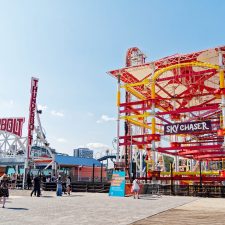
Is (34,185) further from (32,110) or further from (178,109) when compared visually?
(178,109)

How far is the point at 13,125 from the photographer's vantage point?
4406 cm

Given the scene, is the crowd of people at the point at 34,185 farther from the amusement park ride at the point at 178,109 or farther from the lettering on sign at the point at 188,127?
the lettering on sign at the point at 188,127

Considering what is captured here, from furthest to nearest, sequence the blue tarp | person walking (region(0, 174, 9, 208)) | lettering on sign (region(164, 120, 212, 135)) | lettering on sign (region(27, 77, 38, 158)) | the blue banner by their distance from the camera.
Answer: the blue tarp → lettering on sign (region(27, 77, 38, 158)) → lettering on sign (region(164, 120, 212, 135)) → the blue banner → person walking (region(0, 174, 9, 208))

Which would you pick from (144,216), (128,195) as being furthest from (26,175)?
(144,216)

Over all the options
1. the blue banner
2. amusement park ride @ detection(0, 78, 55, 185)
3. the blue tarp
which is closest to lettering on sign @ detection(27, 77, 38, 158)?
amusement park ride @ detection(0, 78, 55, 185)

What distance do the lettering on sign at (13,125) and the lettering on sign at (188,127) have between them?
68.2ft

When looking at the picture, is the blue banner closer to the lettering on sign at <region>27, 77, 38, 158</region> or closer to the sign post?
the sign post

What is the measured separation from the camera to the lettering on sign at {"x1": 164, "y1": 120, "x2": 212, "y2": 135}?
3238cm

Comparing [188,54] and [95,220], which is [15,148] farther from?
[95,220]

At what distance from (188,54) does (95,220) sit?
2874 centimetres

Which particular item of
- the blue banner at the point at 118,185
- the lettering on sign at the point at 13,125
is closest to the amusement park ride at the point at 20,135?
the lettering on sign at the point at 13,125

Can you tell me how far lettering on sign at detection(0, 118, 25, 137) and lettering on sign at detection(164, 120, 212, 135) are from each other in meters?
20.8

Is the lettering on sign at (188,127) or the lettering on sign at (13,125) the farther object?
A: the lettering on sign at (13,125)

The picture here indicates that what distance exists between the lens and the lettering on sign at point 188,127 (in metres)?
32.4
